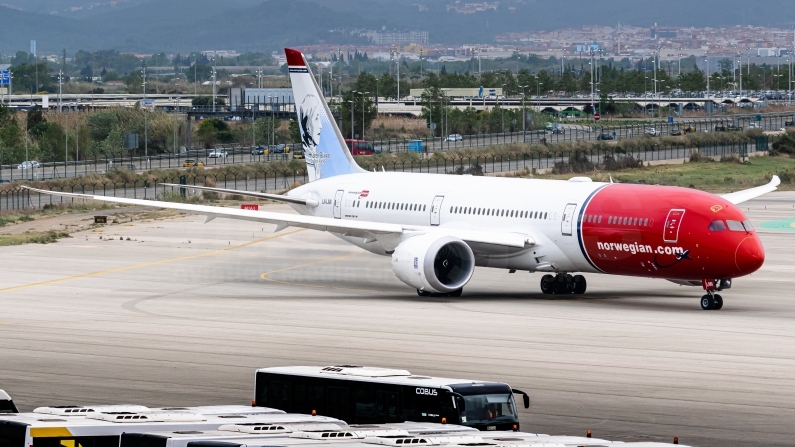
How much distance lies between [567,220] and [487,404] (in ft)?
77.7

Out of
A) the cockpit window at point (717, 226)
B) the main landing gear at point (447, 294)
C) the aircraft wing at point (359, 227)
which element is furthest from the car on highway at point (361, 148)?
the cockpit window at point (717, 226)

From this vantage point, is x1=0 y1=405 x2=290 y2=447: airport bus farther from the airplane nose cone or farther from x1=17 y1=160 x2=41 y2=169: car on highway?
x1=17 y1=160 x2=41 y2=169: car on highway

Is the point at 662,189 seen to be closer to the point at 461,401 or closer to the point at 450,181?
the point at 450,181

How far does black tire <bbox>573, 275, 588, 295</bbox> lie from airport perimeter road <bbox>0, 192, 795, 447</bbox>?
0.44 meters

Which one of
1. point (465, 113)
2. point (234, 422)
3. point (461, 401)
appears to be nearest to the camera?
point (234, 422)

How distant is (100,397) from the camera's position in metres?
28.8

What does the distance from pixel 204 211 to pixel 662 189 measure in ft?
53.5

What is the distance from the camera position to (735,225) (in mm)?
43219

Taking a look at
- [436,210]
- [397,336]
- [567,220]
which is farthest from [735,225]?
[397,336]

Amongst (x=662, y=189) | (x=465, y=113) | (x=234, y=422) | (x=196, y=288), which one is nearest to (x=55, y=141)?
(x=465, y=113)

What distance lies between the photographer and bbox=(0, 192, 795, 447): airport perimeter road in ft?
93.5

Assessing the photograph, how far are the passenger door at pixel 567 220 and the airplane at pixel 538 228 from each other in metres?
0.04

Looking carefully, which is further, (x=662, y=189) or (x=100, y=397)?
(x=662, y=189)

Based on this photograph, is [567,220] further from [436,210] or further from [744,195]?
[744,195]
